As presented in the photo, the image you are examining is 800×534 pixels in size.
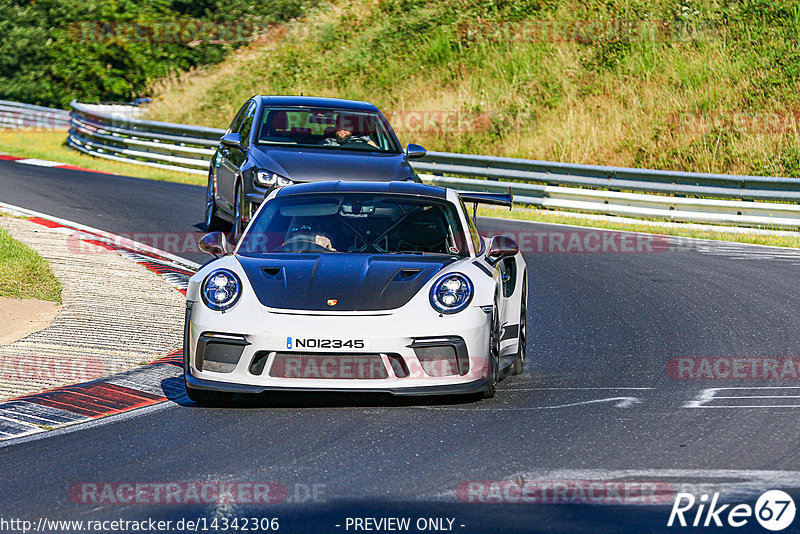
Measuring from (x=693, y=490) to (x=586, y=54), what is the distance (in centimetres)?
2635

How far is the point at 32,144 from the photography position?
105 feet

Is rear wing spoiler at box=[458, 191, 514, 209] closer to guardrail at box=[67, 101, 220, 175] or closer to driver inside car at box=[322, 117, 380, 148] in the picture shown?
driver inside car at box=[322, 117, 380, 148]

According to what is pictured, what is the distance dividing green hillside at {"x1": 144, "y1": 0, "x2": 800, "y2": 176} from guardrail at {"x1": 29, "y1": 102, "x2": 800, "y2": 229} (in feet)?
11.9

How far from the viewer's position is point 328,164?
13211 mm

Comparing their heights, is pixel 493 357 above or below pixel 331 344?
below

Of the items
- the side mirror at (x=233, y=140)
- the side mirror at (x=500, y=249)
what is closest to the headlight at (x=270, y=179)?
the side mirror at (x=233, y=140)

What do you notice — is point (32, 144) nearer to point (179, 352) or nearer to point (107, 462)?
point (179, 352)

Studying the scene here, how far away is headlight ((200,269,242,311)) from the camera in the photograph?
7219 millimetres

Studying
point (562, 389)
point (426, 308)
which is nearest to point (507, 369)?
point (562, 389)

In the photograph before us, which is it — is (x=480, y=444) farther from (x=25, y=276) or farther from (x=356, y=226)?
(x=25, y=276)

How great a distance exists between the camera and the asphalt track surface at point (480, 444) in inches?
203

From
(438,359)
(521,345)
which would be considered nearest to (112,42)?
(521,345)

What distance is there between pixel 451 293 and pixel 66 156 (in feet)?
73.6

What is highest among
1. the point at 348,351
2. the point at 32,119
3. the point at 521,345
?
the point at 348,351
